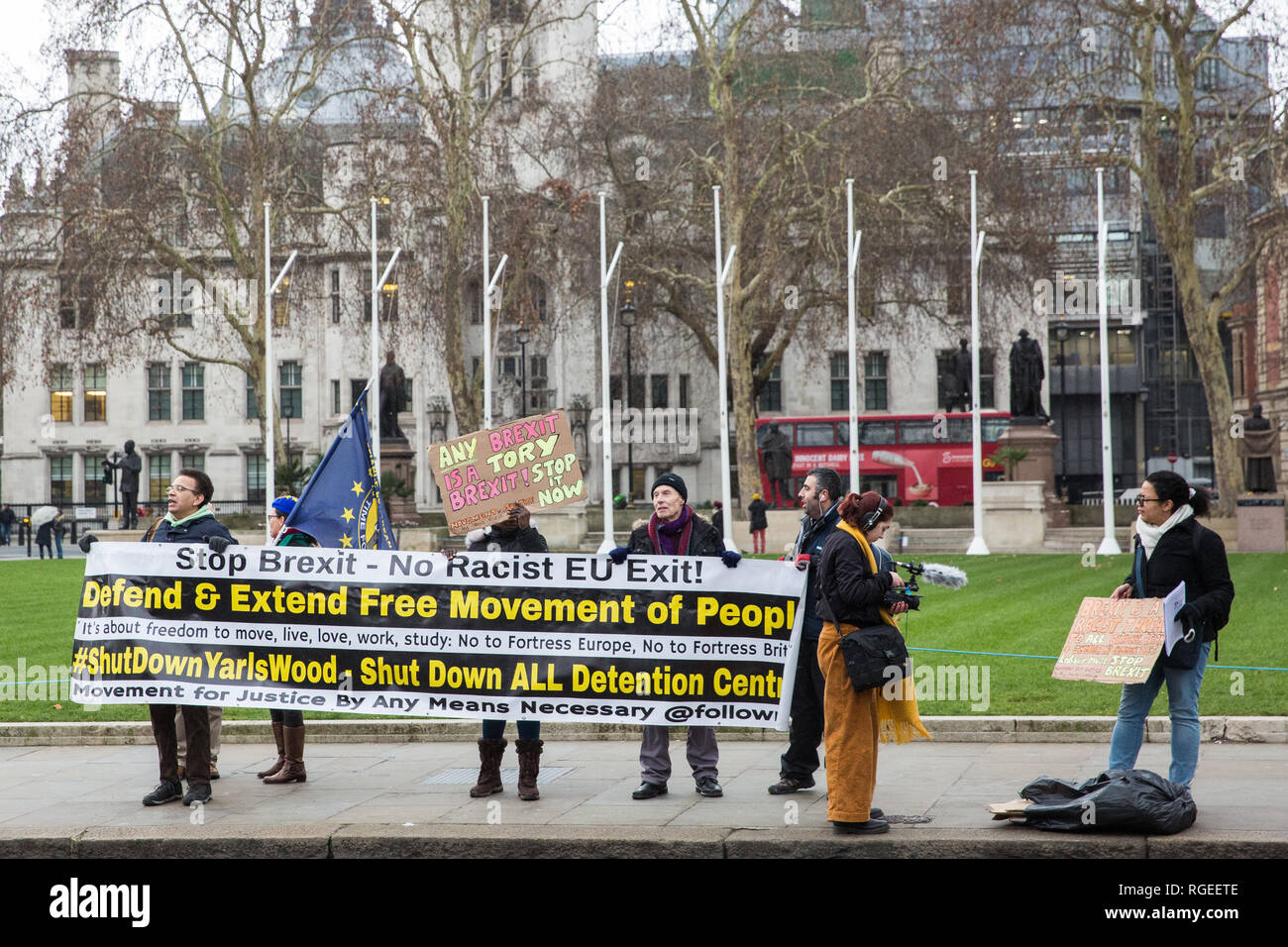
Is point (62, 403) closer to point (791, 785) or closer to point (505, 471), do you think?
point (505, 471)

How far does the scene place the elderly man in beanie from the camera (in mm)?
8570

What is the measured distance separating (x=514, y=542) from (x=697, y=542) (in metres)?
1.16

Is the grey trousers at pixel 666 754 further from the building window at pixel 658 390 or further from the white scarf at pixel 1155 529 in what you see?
the building window at pixel 658 390

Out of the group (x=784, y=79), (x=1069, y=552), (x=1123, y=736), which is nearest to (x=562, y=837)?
(x=1123, y=736)

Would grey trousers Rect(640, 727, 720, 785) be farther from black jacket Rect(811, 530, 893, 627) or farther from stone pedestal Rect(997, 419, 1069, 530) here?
stone pedestal Rect(997, 419, 1069, 530)

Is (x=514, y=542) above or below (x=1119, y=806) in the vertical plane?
above

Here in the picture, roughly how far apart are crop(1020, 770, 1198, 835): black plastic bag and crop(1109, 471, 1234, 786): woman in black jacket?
15.0 inches

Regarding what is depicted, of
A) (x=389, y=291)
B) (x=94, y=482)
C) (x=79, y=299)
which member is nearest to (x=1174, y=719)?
(x=79, y=299)

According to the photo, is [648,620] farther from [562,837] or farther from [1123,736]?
[1123,736]

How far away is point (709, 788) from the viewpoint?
8.60 metres

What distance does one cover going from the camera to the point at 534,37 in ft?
157

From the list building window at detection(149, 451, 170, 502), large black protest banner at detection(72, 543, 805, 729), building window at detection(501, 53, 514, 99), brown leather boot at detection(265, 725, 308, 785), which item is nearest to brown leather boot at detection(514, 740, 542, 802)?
large black protest banner at detection(72, 543, 805, 729)

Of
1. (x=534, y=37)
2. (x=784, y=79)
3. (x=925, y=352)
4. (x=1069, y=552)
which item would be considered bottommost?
(x=1069, y=552)
